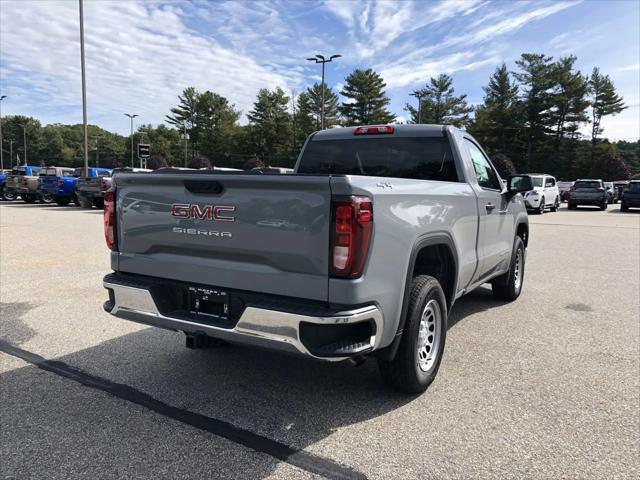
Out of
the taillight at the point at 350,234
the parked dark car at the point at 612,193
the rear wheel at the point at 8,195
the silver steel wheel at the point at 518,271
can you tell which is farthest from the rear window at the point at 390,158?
the parked dark car at the point at 612,193

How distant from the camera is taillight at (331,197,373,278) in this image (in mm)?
2688

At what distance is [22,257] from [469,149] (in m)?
8.36

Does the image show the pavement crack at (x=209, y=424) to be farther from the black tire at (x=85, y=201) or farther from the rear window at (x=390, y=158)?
the black tire at (x=85, y=201)

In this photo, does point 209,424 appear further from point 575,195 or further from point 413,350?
point 575,195

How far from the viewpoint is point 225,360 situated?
429 cm

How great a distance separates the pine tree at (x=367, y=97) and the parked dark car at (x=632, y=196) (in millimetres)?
46771

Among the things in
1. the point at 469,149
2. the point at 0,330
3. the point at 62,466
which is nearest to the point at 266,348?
the point at 62,466

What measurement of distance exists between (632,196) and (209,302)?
2920 cm

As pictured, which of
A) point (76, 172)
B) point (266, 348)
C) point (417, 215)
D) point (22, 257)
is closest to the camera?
point (266, 348)

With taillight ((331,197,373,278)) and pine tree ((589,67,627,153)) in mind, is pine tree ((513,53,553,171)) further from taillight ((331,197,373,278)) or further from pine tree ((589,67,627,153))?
taillight ((331,197,373,278))

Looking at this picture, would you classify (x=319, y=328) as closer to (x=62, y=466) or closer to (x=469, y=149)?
(x=62, y=466)

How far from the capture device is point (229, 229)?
304 cm

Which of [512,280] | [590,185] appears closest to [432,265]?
[512,280]

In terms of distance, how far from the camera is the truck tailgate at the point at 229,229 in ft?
9.12
